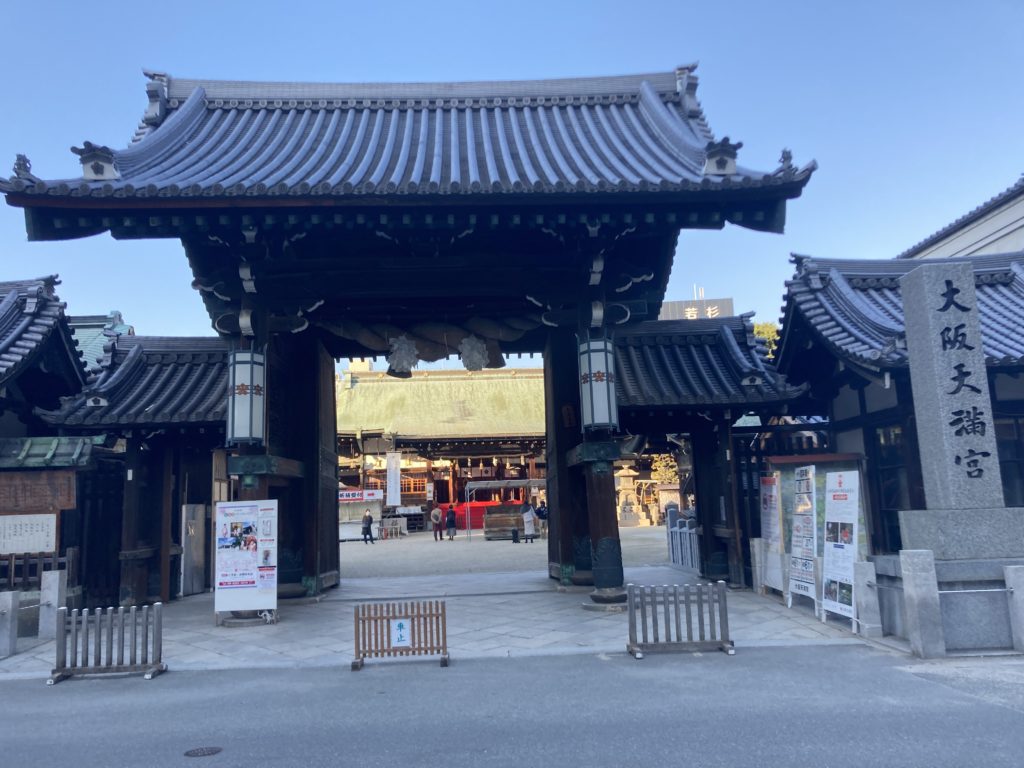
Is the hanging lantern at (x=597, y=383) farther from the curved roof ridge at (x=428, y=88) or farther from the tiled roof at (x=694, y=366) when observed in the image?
the curved roof ridge at (x=428, y=88)

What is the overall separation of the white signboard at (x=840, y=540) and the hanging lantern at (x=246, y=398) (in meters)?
7.82

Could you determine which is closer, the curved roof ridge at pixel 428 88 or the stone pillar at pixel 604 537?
the stone pillar at pixel 604 537

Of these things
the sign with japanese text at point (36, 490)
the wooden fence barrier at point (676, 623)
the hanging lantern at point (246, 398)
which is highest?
the hanging lantern at point (246, 398)

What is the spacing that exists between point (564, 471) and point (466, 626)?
398 centimetres

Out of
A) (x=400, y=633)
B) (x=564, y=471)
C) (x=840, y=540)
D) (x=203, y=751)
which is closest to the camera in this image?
(x=203, y=751)

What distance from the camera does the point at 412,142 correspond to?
→ 12.9 metres

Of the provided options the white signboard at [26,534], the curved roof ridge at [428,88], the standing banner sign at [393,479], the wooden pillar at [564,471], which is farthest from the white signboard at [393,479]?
the white signboard at [26,534]

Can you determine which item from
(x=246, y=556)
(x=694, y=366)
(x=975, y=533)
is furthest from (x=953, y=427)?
(x=246, y=556)

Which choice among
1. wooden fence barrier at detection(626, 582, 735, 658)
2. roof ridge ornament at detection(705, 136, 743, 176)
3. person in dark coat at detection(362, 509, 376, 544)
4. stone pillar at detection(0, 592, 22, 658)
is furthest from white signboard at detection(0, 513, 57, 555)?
person in dark coat at detection(362, 509, 376, 544)

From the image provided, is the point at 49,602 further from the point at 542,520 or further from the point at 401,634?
the point at 542,520

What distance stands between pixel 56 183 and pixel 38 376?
21.3 ft

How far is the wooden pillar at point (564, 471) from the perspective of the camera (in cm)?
1284

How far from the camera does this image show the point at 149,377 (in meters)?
13.4

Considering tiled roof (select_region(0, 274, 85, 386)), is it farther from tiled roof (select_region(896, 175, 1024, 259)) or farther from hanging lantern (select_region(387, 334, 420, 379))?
tiled roof (select_region(896, 175, 1024, 259))
